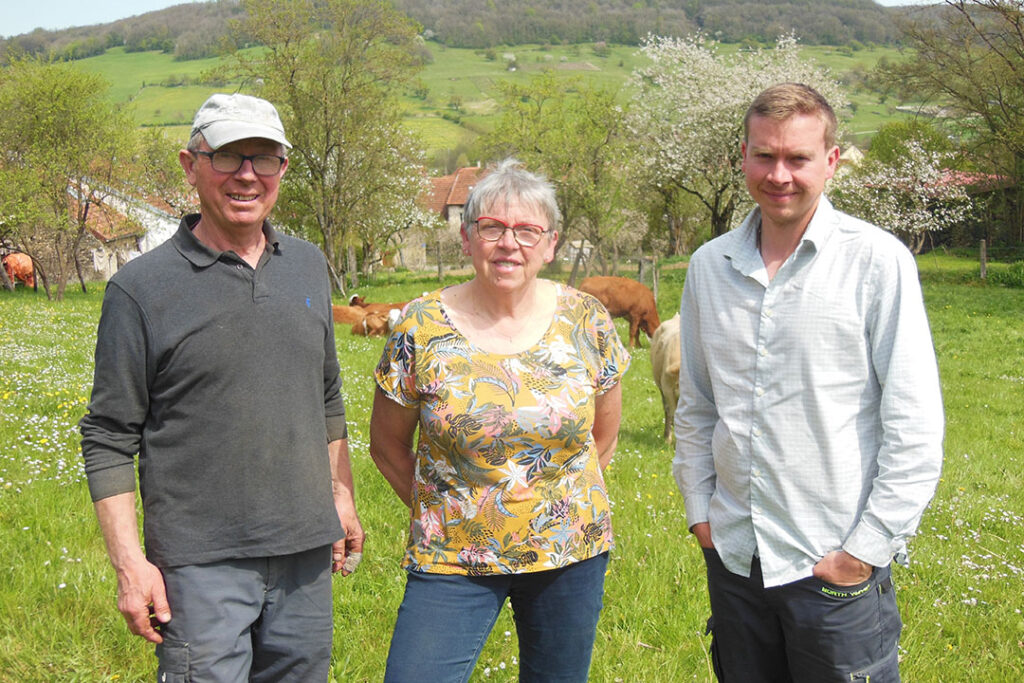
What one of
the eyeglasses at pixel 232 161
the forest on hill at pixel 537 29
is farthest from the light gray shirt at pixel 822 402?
the forest on hill at pixel 537 29

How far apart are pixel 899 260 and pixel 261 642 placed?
243cm

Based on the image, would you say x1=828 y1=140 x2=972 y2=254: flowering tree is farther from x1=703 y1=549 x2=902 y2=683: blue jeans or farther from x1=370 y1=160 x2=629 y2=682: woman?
x1=703 y1=549 x2=902 y2=683: blue jeans

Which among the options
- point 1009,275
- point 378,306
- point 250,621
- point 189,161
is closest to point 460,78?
point 1009,275

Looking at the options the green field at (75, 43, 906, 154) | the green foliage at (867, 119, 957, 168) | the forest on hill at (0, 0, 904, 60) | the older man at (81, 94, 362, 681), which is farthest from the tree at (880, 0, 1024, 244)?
the forest on hill at (0, 0, 904, 60)

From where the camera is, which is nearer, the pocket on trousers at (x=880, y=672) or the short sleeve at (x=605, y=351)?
the pocket on trousers at (x=880, y=672)

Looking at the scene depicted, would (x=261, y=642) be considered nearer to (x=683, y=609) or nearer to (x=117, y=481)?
(x=117, y=481)

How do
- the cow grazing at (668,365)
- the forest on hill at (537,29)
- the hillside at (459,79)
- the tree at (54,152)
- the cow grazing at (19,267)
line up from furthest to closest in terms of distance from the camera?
the forest on hill at (537,29) < the hillside at (459,79) < the cow grazing at (19,267) < the tree at (54,152) < the cow grazing at (668,365)

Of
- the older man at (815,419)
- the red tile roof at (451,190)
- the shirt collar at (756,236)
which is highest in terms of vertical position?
the shirt collar at (756,236)

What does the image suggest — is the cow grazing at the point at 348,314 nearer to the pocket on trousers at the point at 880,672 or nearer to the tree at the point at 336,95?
the tree at the point at 336,95

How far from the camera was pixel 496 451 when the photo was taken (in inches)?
117

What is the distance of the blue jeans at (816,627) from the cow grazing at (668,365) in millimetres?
6329

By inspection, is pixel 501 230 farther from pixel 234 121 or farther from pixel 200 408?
pixel 200 408

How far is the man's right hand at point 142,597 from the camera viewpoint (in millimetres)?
2654

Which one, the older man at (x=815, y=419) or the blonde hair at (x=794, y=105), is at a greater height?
the blonde hair at (x=794, y=105)
